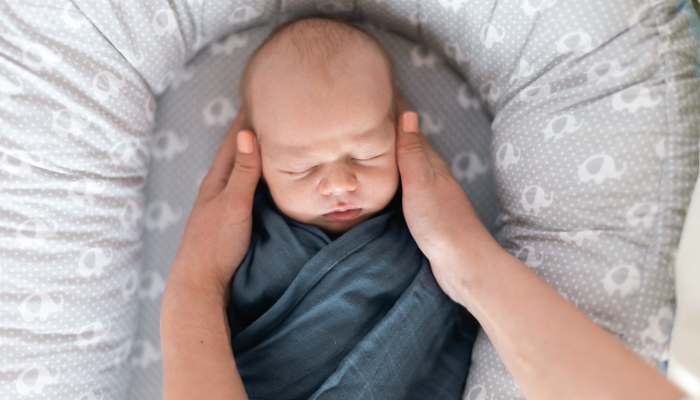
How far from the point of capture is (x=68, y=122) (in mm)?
1371

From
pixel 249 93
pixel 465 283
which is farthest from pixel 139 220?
pixel 465 283

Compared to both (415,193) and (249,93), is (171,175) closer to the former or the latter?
(249,93)

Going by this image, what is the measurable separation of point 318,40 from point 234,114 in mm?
414

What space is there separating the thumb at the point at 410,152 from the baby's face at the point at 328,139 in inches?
0.9

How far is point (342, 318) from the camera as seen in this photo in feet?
4.39

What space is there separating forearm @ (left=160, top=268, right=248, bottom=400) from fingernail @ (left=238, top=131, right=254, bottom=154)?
36 cm

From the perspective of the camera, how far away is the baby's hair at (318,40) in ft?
4.53

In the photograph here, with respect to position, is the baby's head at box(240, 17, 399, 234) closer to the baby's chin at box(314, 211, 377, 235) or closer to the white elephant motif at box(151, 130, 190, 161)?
the baby's chin at box(314, 211, 377, 235)

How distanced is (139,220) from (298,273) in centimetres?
52

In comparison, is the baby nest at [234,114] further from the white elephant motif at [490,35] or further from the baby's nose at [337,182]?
the baby's nose at [337,182]

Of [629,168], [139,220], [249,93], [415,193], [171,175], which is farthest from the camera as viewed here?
[171,175]

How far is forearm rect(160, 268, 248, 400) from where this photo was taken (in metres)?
1.16

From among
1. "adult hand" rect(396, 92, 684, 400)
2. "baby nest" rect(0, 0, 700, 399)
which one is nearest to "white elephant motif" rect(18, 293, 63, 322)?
"baby nest" rect(0, 0, 700, 399)

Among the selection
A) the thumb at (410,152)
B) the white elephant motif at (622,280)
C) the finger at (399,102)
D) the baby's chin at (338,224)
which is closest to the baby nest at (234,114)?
the white elephant motif at (622,280)
